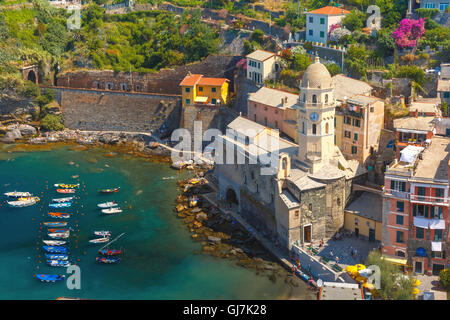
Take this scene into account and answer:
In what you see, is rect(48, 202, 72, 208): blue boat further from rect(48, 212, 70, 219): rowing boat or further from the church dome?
the church dome

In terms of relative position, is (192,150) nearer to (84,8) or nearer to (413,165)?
(413,165)

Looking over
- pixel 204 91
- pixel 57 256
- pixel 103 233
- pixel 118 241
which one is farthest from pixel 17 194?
pixel 204 91

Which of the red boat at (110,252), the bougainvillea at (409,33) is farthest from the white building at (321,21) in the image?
the red boat at (110,252)

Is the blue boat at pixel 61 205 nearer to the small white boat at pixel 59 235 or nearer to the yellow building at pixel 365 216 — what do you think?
the small white boat at pixel 59 235

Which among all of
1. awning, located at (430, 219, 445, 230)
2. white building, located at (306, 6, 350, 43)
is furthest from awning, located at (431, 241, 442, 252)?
white building, located at (306, 6, 350, 43)

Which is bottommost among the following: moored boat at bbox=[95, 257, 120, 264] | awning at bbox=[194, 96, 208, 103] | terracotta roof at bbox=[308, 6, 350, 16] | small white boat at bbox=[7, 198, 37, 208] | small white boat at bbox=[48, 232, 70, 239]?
moored boat at bbox=[95, 257, 120, 264]
